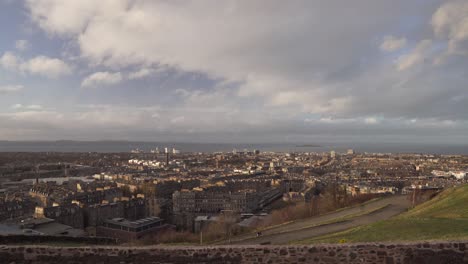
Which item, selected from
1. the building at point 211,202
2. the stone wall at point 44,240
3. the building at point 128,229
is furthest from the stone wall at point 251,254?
the building at point 211,202

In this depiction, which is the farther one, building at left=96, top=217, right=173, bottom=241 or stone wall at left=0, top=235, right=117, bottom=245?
building at left=96, top=217, right=173, bottom=241

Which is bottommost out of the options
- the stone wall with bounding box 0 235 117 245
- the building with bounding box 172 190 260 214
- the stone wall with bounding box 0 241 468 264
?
the building with bounding box 172 190 260 214

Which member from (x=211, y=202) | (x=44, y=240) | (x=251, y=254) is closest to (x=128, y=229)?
(x=211, y=202)

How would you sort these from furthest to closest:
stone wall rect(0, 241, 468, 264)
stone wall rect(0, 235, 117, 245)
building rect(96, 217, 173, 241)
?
building rect(96, 217, 173, 241)
stone wall rect(0, 235, 117, 245)
stone wall rect(0, 241, 468, 264)

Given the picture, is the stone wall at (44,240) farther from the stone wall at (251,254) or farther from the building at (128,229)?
→ the building at (128,229)

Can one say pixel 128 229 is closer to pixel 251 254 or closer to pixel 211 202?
pixel 211 202

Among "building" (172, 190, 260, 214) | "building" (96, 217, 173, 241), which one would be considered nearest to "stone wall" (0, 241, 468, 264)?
"building" (96, 217, 173, 241)

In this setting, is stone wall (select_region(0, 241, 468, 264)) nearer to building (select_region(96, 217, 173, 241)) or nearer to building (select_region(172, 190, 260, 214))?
building (select_region(96, 217, 173, 241))

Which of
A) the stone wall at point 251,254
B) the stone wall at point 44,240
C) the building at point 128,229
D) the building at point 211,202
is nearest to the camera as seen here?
the stone wall at point 251,254

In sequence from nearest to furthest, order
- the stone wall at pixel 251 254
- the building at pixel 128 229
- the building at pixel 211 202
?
the stone wall at pixel 251 254
the building at pixel 128 229
the building at pixel 211 202

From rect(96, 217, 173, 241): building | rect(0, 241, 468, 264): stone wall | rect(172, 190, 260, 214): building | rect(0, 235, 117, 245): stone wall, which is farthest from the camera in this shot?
rect(172, 190, 260, 214): building
